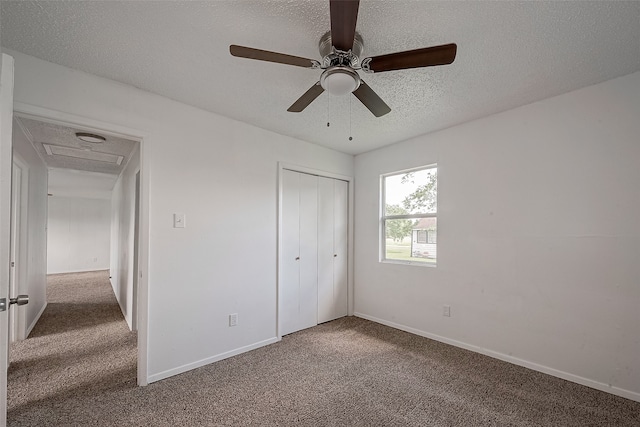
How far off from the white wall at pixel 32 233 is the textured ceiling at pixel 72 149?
95mm

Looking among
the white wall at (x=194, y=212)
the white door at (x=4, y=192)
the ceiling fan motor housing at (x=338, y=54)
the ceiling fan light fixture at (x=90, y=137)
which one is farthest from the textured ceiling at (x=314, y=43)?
the ceiling fan light fixture at (x=90, y=137)

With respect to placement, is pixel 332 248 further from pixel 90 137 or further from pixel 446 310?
pixel 90 137

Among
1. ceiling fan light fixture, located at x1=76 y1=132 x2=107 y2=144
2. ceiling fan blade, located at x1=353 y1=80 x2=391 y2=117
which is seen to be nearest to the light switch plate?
ceiling fan light fixture, located at x1=76 y1=132 x2=107 y2=144

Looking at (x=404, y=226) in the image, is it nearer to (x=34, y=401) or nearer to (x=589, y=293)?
(x=589, y=293)

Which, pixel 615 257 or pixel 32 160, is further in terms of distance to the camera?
pixel 32 160

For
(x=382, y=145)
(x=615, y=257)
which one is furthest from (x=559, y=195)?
(x=382, y=145)

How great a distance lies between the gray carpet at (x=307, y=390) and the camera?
187 cm

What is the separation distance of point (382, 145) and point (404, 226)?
1.11 meters

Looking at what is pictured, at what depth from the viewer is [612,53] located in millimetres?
1847

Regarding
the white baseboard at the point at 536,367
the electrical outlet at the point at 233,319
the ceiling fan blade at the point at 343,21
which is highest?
the ceiling fan blade at the point at 343,21

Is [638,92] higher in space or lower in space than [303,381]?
higher

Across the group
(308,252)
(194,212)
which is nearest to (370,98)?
(194,212)

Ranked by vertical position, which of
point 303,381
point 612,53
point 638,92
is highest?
point 612,53

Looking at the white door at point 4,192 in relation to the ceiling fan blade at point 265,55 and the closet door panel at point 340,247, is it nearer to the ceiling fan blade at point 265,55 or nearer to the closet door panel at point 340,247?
the ceiling fan blade at point 265,55
